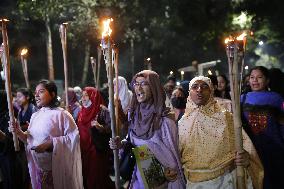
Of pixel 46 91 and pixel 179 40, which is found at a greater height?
pixel 179 40

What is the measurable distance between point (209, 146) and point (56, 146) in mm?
2176

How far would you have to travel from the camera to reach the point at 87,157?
7.50 metres

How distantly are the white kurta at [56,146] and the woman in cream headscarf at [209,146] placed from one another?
187 cm

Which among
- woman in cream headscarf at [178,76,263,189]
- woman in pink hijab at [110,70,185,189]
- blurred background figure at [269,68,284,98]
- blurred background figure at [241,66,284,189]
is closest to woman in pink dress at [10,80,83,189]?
woman in pink hijab at [110,70,185,189]

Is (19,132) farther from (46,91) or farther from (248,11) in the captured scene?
(248,11)

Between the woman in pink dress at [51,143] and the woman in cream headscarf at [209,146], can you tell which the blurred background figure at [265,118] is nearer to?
the woman in cream headscarf at [209,146]

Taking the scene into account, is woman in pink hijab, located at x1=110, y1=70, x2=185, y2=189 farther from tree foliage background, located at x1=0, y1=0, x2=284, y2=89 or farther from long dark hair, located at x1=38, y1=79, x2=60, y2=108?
tree foliage background, located at x1=0, y1=0, x2=284, y2=89

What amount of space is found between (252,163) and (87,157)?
382 centimetres

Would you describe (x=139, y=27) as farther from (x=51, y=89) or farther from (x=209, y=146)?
(x=209, y=146)

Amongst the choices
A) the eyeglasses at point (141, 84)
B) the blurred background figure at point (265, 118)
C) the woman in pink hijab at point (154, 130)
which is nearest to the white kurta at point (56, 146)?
the woman in pink hijab at point (154, 130)

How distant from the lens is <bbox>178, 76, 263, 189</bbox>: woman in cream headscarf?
4.15 metres

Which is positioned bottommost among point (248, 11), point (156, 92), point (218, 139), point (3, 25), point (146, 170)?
point (146, 170)

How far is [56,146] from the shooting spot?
5.58 metres

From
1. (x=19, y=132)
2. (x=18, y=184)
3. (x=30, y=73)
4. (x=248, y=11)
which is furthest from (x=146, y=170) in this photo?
(x=30, y=73)
